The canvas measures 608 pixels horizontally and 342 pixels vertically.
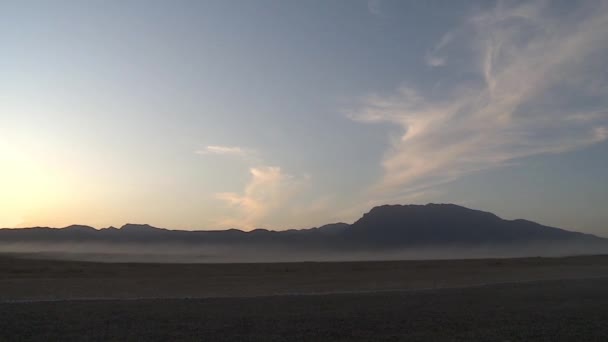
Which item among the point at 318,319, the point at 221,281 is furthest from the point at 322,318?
the point at 221,281

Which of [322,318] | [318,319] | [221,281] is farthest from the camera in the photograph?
[221,281]

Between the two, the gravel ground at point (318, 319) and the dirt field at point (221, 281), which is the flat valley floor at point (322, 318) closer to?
the gravel ground at point (318, 319)

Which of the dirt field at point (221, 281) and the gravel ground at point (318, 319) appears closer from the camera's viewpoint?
the gravel ground at point (318, 319)

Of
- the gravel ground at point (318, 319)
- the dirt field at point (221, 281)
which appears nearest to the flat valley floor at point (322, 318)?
the gravel ground at point (318, 319)

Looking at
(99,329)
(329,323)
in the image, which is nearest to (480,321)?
(329,323)

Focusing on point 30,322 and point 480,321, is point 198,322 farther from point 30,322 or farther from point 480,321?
point 480,321

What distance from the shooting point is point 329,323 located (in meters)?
15.0

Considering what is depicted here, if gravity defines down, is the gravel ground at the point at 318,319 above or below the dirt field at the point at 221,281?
below

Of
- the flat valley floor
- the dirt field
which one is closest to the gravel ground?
the flat valley floor

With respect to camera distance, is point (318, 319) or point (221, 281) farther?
point (221, 281)

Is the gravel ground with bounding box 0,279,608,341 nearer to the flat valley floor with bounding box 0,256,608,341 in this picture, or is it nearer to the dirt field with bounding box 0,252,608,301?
the flat valley floor with bounding box 0,256,608,341

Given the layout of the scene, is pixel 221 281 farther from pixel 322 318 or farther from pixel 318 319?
pixel 318 319

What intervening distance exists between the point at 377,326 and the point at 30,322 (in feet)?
27.4

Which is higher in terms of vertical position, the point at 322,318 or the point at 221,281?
the point at 221,281
